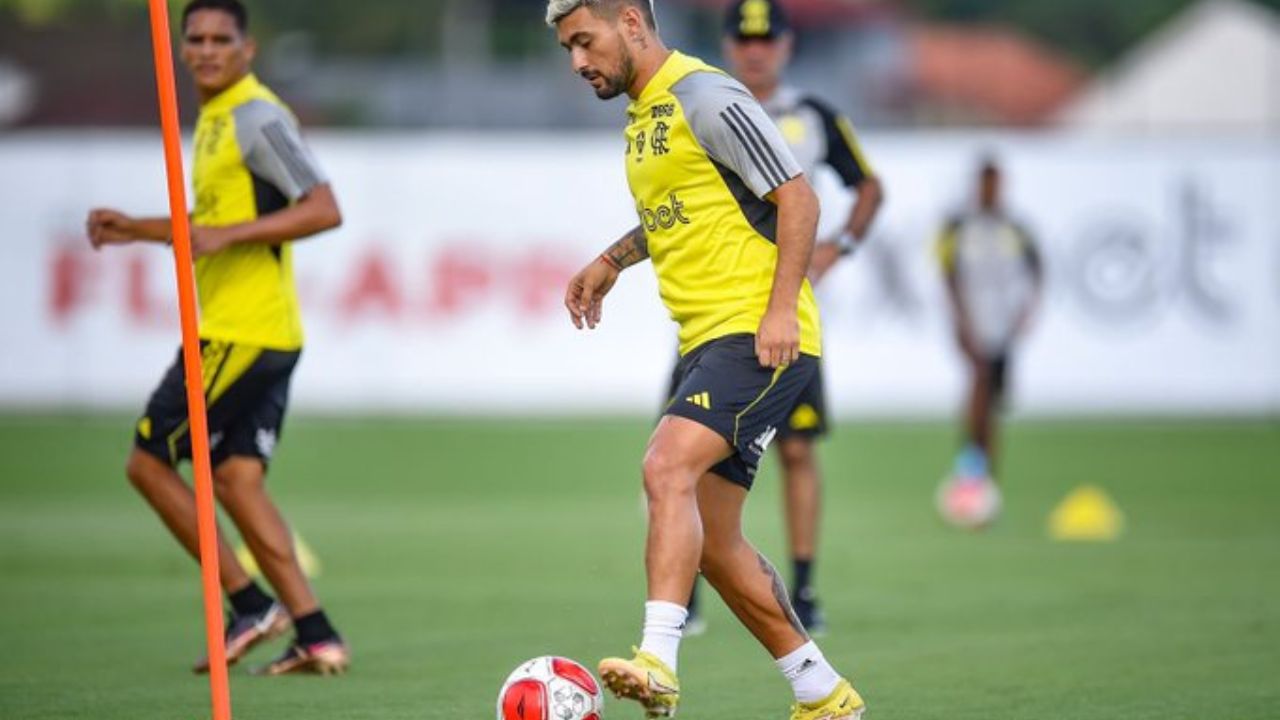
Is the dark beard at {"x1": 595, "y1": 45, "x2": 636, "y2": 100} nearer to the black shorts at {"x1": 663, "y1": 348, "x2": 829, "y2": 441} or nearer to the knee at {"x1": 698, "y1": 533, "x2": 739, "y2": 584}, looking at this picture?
the knee at {"x1": 698, "y1": 533, "x2": 739, "y2": 584}

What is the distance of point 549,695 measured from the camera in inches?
300

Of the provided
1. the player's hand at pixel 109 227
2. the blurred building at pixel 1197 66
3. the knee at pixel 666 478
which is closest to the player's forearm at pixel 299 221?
the player's hand at pixel 109 227

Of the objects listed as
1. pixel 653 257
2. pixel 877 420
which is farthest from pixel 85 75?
pixel 653 257

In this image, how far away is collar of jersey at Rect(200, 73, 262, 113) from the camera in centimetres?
987

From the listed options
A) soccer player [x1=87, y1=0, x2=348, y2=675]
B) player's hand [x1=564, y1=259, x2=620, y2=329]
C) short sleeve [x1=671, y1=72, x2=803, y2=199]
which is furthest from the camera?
soccer player [x1=87, y1=0, x2=348, y2=675]

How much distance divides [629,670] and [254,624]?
3.02m

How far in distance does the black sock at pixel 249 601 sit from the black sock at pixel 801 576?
2436mm

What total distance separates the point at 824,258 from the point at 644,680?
408 centimetres

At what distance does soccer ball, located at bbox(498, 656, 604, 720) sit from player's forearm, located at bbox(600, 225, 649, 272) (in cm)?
145

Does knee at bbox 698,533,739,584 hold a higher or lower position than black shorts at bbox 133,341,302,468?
lower

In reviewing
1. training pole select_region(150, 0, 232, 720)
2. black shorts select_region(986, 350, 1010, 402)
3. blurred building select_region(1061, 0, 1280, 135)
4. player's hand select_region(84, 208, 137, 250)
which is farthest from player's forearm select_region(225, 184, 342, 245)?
blurred building select_region(1061, 0, 1280, 135)

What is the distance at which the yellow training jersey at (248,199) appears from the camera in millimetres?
9711

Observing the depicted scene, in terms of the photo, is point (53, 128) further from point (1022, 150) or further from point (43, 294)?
point (1022, 150)

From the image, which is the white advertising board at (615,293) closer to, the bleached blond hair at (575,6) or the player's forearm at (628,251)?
the player's forearm at (628,251)
